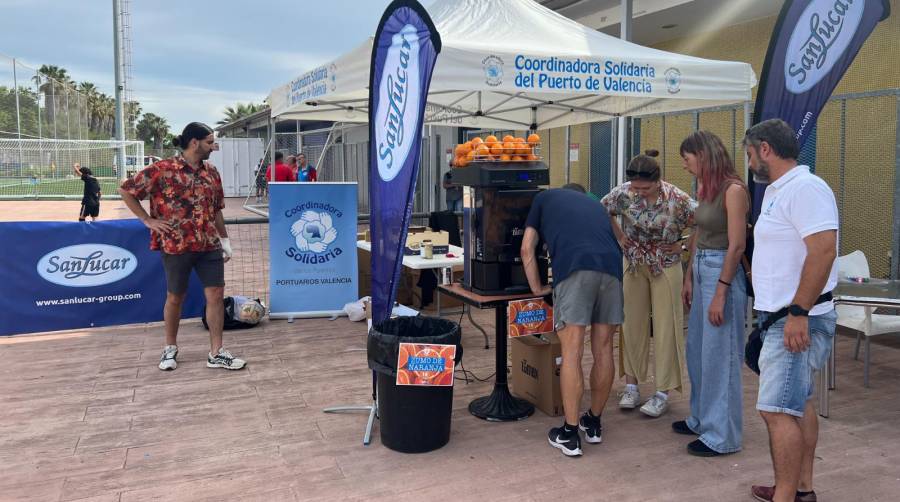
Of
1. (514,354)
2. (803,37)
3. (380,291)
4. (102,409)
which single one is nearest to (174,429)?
(102,409)

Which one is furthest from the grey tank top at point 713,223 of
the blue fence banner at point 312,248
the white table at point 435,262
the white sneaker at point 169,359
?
the blue fence banner at point 312,248

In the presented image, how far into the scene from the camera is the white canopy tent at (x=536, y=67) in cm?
489

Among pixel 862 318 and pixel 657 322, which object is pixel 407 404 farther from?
pixel 862 318

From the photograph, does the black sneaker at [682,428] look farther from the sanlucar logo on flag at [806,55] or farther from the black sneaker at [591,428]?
the sanlucar logo on flag at [806,55]

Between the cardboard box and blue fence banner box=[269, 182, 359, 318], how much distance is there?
313 cm

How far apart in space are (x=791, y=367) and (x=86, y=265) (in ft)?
20.6

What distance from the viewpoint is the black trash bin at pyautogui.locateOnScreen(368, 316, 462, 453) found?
3.80 m

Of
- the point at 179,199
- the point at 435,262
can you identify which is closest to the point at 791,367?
the point at 435,262

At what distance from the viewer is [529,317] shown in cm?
421

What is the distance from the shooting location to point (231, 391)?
5.04m

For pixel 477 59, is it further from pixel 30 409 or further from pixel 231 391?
pixel 30 409

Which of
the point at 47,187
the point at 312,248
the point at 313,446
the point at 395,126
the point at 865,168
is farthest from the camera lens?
the point at 47,187

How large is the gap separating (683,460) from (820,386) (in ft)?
4.04

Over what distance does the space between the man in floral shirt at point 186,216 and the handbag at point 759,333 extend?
3.87m
